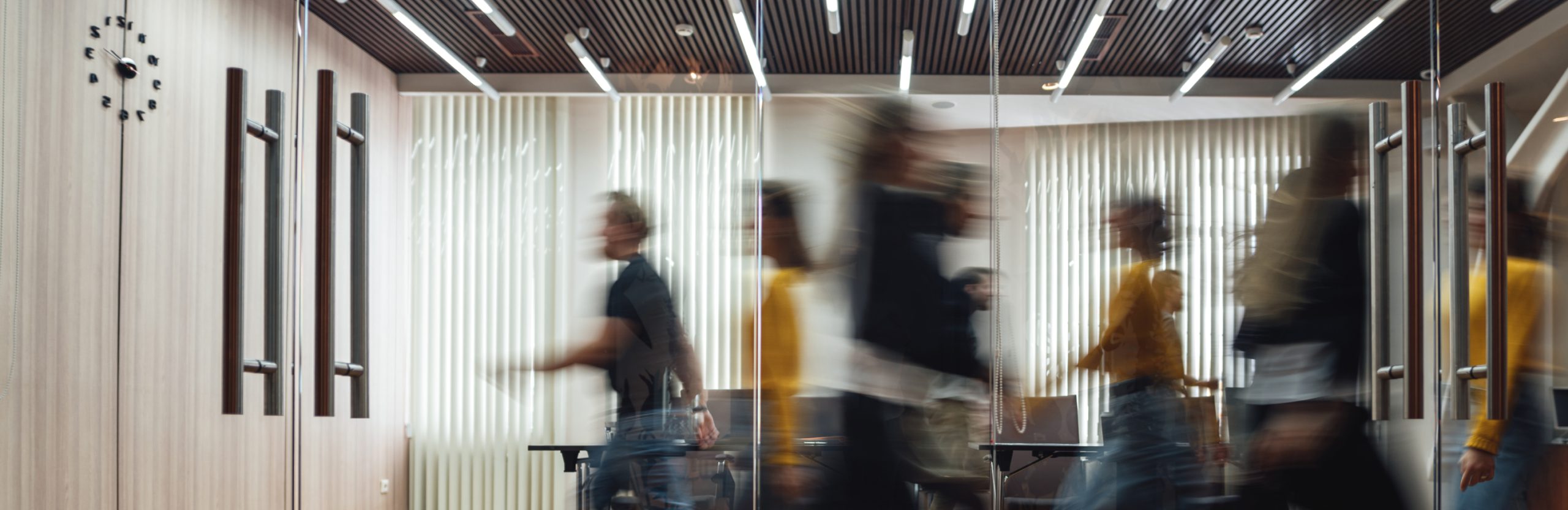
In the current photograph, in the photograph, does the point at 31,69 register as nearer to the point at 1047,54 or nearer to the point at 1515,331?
the point at 1047,54

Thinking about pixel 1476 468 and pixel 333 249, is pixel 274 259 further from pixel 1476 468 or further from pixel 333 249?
pixel 1476 468

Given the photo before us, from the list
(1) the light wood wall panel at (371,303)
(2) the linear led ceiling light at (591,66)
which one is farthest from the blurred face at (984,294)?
(1) the light wood wall panel at (371,303)

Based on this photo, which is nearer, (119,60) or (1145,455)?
(1145,455)

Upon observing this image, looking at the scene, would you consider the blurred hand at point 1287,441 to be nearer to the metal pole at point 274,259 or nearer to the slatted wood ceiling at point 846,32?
the slatted wood ceiling at point 846,32

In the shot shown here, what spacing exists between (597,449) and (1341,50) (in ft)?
7.81

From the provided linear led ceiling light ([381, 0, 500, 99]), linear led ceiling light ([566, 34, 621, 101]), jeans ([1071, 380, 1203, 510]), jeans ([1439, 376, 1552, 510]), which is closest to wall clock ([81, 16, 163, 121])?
linear led ceiling light ([381, 0, 500, 99])

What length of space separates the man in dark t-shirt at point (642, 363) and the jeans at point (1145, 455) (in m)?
1.09

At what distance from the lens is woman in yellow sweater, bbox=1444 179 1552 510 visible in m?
2.56

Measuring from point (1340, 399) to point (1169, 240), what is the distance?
2.31 ft

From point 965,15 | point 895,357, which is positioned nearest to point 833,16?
point 965,15

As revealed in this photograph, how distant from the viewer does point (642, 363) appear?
2428mm

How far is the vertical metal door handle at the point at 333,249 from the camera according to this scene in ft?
7.53

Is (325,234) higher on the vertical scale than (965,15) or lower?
lower

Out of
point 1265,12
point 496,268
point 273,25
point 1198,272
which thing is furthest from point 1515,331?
point 273,25
